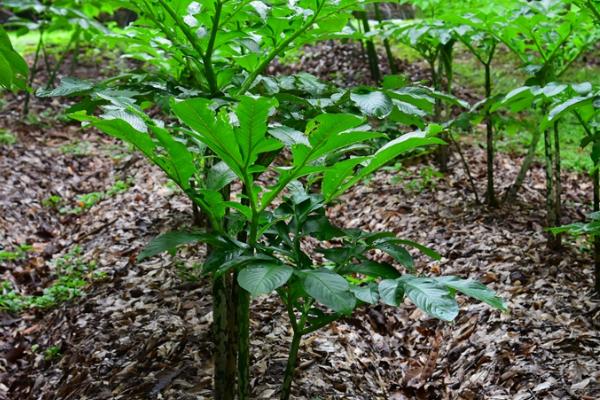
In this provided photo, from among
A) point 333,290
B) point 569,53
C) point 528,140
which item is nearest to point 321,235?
point 333,290

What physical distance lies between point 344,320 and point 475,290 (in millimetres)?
1962

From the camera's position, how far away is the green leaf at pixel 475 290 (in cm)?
129

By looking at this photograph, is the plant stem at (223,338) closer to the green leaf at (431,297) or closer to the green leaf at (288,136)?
the green leaf at (288,136)

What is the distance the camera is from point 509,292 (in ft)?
10.5

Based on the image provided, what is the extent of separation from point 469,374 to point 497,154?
298 centimetres

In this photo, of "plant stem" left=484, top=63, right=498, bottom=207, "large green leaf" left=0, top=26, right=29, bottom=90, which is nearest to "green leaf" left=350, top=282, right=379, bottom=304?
"large green leaf" left=0, top=26, right=29, bottom=90

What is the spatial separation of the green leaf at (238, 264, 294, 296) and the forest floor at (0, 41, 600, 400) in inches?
50.3

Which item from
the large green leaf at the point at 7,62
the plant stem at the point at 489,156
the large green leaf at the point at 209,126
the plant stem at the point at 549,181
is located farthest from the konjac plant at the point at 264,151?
the plant stem at the point at 489,156

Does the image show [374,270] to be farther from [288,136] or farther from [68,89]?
[68,89]

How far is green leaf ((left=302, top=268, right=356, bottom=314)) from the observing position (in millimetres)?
1201

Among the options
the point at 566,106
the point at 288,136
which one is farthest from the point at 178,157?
the point at 566,106

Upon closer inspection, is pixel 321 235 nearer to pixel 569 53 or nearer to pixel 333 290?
pixel 333 290

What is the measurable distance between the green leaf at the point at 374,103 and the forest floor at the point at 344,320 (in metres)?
1.30

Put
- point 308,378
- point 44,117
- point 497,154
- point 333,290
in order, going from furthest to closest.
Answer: point 44,117 → point 497,154 → point 308,378 → point 333,290
